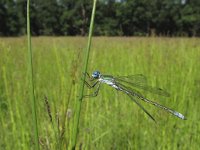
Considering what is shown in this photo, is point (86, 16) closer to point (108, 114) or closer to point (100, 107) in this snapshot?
point (108, 114)

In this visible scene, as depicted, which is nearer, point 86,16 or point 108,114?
point 86,16

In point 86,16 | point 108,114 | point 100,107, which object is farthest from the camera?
point 100,107

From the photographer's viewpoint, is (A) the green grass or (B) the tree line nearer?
(B) the tree line

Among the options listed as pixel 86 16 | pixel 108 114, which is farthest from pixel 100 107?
pixel 86 16

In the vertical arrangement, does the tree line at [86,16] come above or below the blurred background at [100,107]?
above

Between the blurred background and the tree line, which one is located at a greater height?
the tree line

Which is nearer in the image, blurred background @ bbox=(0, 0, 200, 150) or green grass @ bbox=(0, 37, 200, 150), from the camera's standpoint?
blurred background @ bbox=(0, 0, 200, 150)

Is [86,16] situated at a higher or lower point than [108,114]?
higher

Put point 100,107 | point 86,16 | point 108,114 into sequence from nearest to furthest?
point 86,16 → point 108,114 → point 100,107

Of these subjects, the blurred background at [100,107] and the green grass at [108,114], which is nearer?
the blurred background at [100,107]

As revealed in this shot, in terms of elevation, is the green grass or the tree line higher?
the tree line

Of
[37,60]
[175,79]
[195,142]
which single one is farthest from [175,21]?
[195,142]
